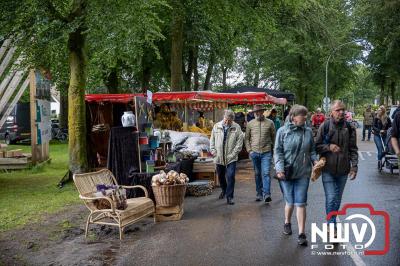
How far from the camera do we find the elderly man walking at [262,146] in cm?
935

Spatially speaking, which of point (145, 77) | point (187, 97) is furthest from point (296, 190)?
point (145, 77)

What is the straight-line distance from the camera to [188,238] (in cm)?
686

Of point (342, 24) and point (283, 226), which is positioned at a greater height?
point (342, 24)

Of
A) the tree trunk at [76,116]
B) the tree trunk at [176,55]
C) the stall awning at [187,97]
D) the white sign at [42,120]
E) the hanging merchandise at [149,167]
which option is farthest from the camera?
the tree trunk at [176,55]

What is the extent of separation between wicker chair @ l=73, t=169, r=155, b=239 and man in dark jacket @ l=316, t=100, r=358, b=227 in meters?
2.85

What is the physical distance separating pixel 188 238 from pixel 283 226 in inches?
58.6

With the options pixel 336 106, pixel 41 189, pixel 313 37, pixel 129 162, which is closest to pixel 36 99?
pixel 41 189

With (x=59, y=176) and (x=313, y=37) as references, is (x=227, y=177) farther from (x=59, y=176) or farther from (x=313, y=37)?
(x=313, y=37)

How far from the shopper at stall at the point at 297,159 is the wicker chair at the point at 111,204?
7.64 ft

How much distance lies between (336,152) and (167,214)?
3208 millimetres

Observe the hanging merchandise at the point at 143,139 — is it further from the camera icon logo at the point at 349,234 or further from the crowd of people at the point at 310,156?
the camera icon logo at the point at 349,234

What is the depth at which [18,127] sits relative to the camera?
94.1 feet

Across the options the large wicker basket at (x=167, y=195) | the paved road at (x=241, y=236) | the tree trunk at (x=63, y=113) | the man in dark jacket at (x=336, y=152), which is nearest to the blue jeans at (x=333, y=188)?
the man in dark jacket at (x=336, y=152)

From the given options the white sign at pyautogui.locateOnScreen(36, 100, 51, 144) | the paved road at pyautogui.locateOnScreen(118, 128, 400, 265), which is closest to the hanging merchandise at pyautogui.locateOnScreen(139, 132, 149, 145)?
the paved road at pyautogui.locateOnScreen(118, 128, 400, 265)
